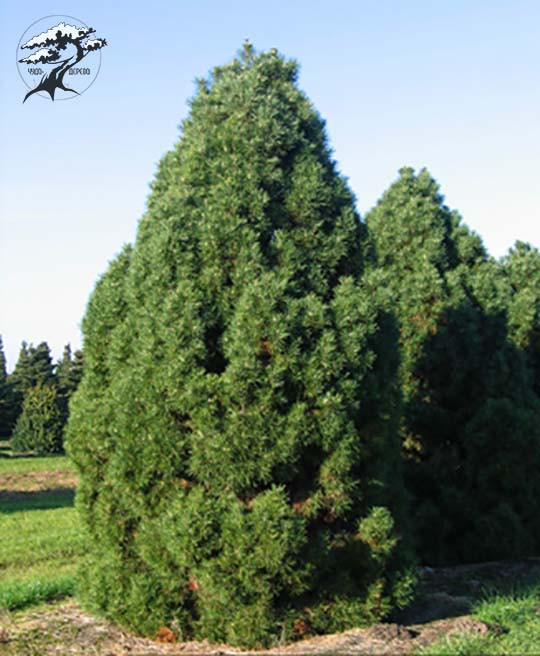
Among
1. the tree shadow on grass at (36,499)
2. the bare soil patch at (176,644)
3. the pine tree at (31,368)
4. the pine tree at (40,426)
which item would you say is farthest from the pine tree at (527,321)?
the pine tree at (31,368)

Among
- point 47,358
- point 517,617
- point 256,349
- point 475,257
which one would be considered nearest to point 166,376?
point 256,349

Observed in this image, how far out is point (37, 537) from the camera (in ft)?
39.3

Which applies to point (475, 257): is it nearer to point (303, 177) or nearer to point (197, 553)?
point (303, 177)

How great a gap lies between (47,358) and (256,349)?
145ft

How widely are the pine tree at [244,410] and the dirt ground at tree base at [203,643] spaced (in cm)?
15

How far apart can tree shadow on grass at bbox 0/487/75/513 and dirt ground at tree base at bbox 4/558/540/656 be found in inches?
420

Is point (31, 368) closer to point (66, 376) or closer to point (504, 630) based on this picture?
point (66, 376)

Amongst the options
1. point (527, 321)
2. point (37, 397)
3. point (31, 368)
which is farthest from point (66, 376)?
point (527, 321)

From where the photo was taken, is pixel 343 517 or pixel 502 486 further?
pixel 502 486

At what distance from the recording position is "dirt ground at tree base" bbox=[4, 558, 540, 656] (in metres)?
4.99

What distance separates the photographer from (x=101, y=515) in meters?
5.62

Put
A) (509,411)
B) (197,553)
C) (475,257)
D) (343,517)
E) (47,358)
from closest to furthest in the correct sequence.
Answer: (197,553), (343,517), (509,411), (475,257), (47,358)

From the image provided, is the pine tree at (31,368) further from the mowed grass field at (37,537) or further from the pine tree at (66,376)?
the mowed grass field at (37,537)

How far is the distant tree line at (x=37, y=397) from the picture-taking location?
33.7 meters
